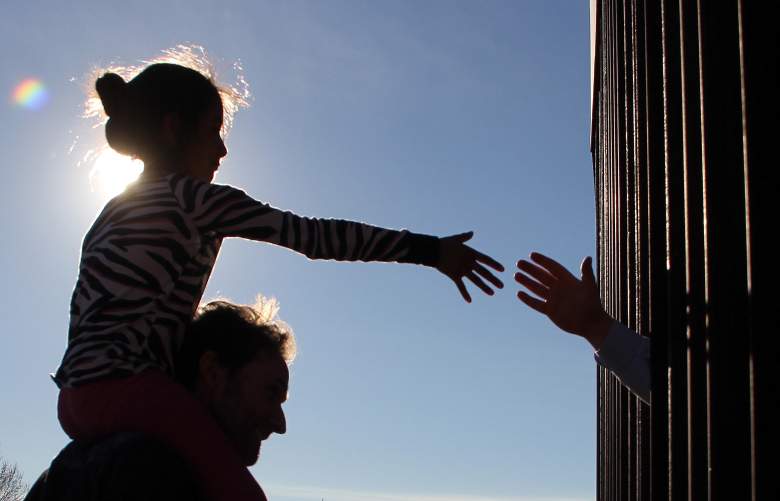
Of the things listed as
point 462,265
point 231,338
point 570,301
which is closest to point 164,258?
point 231,338

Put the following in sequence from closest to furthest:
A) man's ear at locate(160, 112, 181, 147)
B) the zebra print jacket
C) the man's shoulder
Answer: the man's shoulder, the zebra print jacket, man's ear at locate(160, 112, 181, 147)

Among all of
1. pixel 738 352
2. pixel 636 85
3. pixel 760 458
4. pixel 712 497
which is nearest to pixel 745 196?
pixel 738 352

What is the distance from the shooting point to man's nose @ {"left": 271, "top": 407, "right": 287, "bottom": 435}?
9.21 feet

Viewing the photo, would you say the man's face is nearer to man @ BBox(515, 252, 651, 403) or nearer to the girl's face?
the girl's face

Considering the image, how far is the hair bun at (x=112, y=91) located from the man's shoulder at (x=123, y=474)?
3.60 ft

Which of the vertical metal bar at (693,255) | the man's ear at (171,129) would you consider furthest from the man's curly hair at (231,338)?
the vertical metal bar at (693,255)

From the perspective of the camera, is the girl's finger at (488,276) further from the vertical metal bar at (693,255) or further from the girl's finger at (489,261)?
the vertical metal bar at (693,255)

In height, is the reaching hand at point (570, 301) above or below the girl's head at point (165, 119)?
below

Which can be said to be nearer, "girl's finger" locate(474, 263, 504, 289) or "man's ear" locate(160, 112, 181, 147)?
"girl's finger" locate(474, 263, 504, 289)

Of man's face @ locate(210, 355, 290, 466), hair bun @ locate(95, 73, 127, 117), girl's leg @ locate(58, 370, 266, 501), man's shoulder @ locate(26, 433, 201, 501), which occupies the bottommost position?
man's shoulder @ locate(26, 433, 201, 501)

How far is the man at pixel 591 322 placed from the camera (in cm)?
275

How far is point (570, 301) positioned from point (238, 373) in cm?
101

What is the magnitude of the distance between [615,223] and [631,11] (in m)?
1.37

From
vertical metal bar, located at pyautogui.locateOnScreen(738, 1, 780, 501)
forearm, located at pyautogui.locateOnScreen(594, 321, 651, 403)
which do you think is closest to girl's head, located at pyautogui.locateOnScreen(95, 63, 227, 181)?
forearm, located at pyautogui.locateOnScreen(594, 321, 651, 403)
